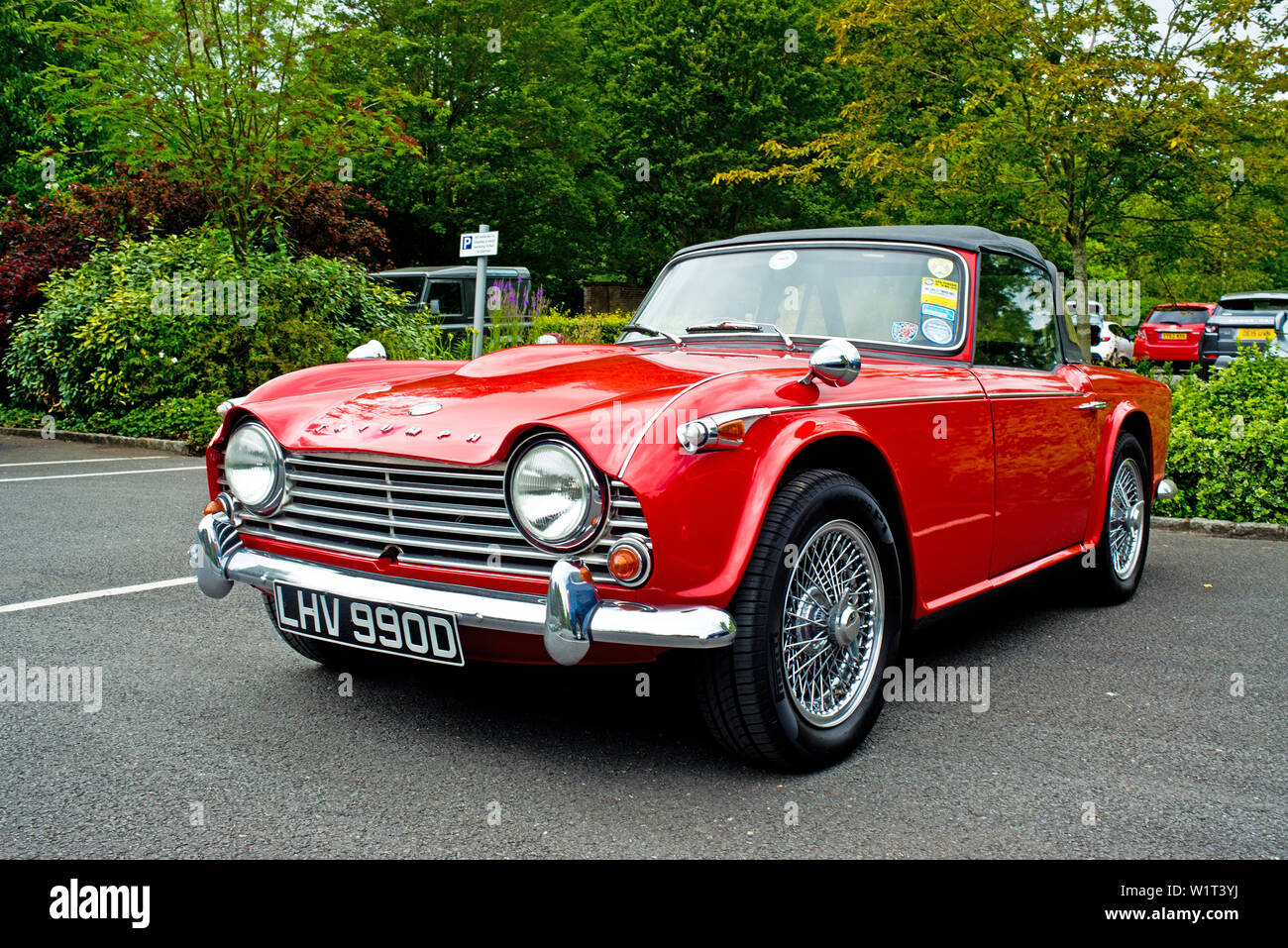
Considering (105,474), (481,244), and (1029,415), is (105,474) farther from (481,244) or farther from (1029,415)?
(1029,415)

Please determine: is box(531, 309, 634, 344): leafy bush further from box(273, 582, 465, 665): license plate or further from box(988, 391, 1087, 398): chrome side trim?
box(273, 582, 465, 665): license plate

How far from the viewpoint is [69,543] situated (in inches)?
233

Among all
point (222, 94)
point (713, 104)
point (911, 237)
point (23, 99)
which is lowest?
point (911, 237)

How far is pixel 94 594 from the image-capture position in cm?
474

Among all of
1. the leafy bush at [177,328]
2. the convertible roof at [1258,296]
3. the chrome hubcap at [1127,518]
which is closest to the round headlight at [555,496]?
the chrome hubcap at [1127,518]

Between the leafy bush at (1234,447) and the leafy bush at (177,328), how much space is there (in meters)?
7.77

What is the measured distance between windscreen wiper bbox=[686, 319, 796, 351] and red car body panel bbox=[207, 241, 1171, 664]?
0.06m

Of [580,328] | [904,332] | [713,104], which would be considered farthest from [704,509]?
[713,104]

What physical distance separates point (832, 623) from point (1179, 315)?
23.2 metres

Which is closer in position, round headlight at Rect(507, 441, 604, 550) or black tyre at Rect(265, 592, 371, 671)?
round headlight at Rect(507, 441, 604, 550)

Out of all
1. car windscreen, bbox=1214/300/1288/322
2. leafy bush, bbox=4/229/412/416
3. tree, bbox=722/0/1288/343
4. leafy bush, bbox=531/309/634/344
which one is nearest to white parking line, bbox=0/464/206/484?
leafy bush, bbox=4/229/412/416

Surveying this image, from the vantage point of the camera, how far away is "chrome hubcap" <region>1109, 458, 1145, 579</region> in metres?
4.86

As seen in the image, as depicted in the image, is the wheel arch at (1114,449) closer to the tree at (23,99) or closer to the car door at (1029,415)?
the car door at (1029,415)

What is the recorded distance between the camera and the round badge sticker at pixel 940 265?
3.89m
